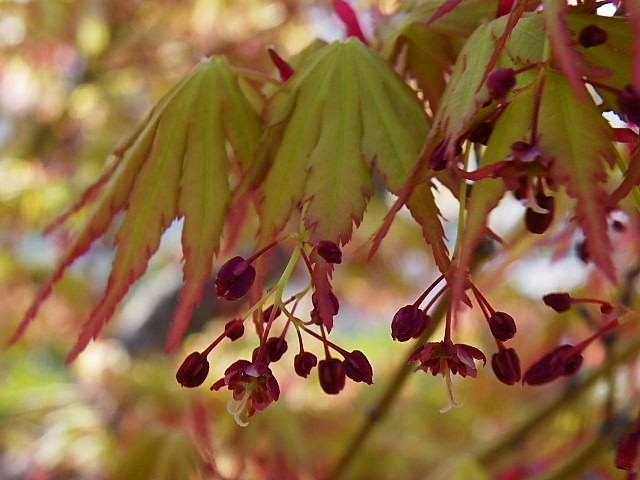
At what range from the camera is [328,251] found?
0.46 metres

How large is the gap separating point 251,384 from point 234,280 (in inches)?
2.5

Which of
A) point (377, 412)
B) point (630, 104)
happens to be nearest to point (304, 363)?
point (630, 104)

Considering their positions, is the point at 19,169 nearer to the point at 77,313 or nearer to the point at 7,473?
the point at 77,313

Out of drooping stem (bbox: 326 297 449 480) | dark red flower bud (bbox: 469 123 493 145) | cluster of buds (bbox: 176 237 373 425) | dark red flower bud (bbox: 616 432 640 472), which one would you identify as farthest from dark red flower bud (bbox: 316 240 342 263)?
drooping stem (bbox: 326 297 449 480)

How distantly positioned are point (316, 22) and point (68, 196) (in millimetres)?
945

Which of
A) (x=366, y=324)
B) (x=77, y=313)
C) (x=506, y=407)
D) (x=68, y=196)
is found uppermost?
(x=68, y=196)

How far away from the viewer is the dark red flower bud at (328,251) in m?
0.46

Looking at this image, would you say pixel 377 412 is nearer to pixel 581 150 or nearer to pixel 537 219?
pixel 537 219

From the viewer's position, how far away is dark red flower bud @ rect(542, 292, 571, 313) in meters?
0.52

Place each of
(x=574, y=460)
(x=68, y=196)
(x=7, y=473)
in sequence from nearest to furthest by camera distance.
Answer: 1. (x=574, y=460)
2. (x=68, y=196)
3. (x=7, y=473)

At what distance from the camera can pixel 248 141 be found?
0.61m

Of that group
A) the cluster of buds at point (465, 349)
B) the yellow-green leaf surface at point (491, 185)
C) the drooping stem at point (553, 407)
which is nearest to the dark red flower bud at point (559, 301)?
the cluster of buds at point (465, 349)

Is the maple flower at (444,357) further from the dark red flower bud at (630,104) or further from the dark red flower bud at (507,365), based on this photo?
the dark red flower bud at (630,104)

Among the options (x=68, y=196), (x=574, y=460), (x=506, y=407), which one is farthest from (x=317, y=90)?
(x=506, y=407)
